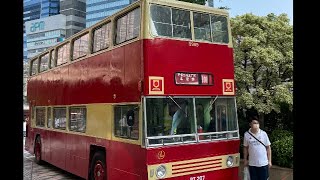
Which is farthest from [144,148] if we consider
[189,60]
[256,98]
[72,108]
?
[256,98]

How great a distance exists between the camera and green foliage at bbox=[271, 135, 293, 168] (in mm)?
9742

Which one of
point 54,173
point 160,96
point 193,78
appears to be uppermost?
point 193,78

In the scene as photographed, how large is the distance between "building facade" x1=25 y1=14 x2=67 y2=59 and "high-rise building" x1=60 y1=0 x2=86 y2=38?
1.75 meters

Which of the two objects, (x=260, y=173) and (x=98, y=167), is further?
(x=98, y=167)

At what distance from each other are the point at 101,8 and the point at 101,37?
95.4 meters

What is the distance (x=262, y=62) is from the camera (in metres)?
11.0

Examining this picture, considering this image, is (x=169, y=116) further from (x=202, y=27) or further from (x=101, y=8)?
(x=101, y=8)

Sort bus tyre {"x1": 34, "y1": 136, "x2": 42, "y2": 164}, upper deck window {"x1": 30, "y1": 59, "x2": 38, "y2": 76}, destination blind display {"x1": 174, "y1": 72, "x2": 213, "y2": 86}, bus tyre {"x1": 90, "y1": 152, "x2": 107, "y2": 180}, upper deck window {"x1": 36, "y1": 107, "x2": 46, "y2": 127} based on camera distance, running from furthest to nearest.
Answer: upper deck window {"x1": 30, "y1": 59, "x2": 38, "y2": 76}
bus tyre {"x1": 34, "y1": 136, "x2": 42, "y2": 164}
upper deck window {"x1": 36, "y1": 107, "x2": 46, "y2": 127}
bus tyre {"x1": 90, "y1": 152, "x2": 107, "y2": 180}
destination blind display {"x1": 174, "y1": 72, "x2": 213, "y2": 86}

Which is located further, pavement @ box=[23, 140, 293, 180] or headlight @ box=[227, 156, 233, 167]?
pavement @ box=[23, 140, 293, 180]

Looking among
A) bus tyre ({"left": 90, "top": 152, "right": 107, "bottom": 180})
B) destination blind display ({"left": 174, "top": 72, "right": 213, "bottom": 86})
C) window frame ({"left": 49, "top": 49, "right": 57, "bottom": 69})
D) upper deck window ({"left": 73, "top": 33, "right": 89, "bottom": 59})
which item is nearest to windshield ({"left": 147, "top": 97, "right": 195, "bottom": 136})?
destination blind display ({"left": 174, "top": 72, "right": 213, "bottom": 86})

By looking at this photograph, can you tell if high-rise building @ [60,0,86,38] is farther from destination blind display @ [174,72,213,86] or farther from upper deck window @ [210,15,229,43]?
destination blind display @ [174,72,213,86]

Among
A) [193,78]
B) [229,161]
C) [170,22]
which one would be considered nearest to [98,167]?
[229,161]
